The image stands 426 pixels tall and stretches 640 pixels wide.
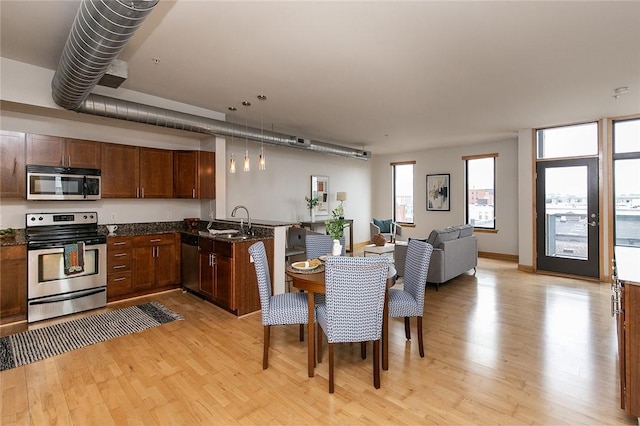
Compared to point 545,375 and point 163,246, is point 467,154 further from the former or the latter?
point 163,246

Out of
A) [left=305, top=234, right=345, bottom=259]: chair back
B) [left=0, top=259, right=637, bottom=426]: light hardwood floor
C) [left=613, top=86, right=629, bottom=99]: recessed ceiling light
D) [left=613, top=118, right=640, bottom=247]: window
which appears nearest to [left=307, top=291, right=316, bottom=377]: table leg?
[left=0, top=259, right=637, bottom=426]: light hardwood floor

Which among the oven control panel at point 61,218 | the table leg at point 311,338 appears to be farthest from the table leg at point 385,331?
the oven control panel at point 61,218

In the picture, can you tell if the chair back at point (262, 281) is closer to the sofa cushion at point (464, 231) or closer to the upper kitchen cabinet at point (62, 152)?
the upper kitchen cabinet at point (62, 152)

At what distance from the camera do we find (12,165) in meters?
3.59

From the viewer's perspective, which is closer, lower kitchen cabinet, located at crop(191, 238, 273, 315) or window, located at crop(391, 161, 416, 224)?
lower kitchen cabinet, located at crop(191, 238, 273, 315)

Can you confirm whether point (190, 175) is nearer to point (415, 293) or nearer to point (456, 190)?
point (415, 293)

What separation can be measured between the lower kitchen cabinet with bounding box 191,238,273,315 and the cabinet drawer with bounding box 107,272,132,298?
1.13 metres

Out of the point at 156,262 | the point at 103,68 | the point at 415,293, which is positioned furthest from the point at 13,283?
the point at 415,293

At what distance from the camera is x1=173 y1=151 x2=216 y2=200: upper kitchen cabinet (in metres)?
4.99

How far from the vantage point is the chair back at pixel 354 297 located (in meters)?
2.20

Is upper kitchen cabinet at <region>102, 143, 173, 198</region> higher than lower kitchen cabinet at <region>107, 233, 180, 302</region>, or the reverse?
upper kitchen cabinet at <region>102, 143, 173, 198</region>

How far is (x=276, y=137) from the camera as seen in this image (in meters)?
5.64

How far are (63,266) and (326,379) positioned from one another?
342 centimetres

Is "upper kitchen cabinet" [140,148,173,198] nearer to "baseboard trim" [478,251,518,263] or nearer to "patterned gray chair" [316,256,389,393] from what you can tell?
"patterned gray chair" [316,256,389,393]
